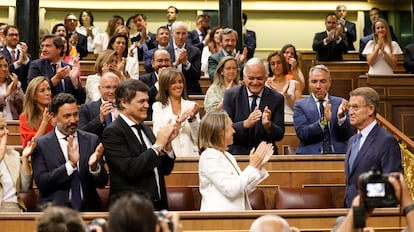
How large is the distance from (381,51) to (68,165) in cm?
508

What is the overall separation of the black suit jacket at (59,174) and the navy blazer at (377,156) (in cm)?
148

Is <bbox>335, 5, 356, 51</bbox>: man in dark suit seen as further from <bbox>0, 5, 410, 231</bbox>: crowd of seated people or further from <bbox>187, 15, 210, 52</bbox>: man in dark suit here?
<bbox>0, 5, 410, 231</bbox>: crowd of seated people

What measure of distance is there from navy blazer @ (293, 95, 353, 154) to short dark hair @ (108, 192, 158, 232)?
3.95m

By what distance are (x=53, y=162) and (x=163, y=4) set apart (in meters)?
10.4

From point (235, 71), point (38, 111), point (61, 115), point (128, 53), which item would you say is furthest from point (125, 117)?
point (128, 53)

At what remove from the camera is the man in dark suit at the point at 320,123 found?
22.0 ft

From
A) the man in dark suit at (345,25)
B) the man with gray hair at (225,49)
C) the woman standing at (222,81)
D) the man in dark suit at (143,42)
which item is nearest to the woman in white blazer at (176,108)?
the woman standing at (222,81)

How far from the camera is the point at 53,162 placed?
5.43 metres

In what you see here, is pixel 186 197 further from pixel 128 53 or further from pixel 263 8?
pixel 263 8

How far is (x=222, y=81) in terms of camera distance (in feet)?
24.7

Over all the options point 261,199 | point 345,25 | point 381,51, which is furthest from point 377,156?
point 345,25

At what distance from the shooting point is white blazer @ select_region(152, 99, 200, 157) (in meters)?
6.67

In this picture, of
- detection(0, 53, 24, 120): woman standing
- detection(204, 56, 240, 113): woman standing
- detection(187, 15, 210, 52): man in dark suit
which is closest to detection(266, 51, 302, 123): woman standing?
detection(204, 56, 240, 113): woman standing

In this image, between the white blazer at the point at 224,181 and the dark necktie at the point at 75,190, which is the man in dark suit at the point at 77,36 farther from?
the white blazer at the point at 224,181
